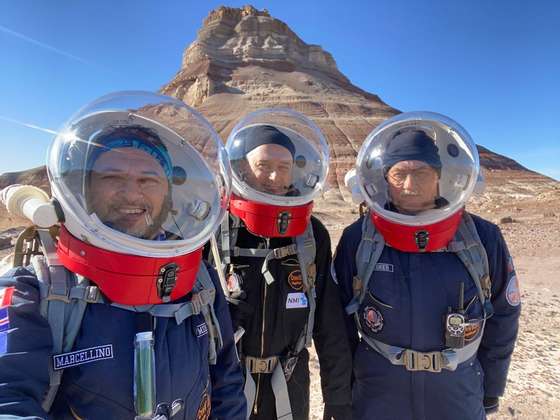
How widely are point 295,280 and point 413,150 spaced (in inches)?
45.0

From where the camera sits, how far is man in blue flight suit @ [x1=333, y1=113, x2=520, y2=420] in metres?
2.02

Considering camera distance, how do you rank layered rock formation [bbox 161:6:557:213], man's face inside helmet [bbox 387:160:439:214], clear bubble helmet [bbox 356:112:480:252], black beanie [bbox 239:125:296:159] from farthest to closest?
1. layered rock formation [bbox 161:6:557:213]
2. black beanie [bbox 239:125:296:159]
3. man's face inside helmet [bbox 387:160:439:214]
4. clear bubble helmet [bbox 356:112:480:252]

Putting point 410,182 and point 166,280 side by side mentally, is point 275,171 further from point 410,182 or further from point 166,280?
point 166,280

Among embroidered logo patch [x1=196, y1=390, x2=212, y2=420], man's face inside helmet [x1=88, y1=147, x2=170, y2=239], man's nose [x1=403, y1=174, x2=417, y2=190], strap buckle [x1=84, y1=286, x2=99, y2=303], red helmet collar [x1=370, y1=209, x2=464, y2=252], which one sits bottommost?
embroidered logo patch [x1=196, y1=390, x2=212, y2=420]

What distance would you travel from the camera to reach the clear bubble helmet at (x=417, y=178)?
2104 mm

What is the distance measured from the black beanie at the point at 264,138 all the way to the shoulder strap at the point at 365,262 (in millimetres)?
837

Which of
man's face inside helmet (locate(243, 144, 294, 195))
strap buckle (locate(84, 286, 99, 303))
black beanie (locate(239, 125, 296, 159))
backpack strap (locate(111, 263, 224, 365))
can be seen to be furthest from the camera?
black beanie (locate(239, 125, 296, 159))

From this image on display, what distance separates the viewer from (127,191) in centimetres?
150

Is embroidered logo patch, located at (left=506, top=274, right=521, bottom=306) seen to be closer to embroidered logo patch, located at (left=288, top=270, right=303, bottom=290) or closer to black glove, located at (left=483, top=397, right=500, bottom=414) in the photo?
black glove, located at (left=483, top=397, right=500, bottom=414)

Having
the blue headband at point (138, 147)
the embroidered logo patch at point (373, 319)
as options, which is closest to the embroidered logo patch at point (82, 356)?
the blue headband at point (138, 147)

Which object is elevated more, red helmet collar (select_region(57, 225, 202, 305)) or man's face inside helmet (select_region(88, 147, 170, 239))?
man's face inside helmet (select_region(88, 147, 170, 239))

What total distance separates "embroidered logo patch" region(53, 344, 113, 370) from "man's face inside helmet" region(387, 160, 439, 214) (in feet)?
6.02

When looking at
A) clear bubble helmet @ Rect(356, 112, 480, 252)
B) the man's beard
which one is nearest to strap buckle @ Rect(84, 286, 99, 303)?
the man's beard

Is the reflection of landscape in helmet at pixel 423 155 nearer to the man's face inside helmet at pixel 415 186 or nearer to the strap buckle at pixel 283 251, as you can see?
the man's face inside helmet at pixel 415 186
